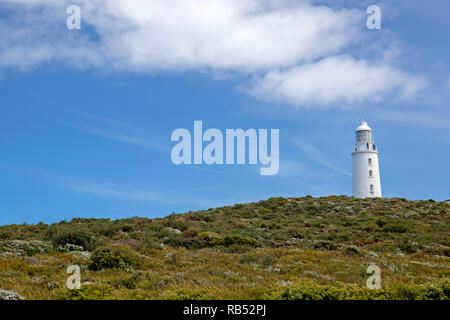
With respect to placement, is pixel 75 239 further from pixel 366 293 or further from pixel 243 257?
pixel 366 293

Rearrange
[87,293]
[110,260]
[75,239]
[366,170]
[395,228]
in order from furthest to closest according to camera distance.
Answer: [366,170] < [395,228] < [75,239] < [110,260] < [87,293]

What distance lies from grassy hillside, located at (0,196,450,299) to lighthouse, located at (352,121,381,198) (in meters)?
20.0

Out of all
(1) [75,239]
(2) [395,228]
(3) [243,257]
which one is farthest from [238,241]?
(2) [395,228]

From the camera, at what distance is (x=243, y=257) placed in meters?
19.4

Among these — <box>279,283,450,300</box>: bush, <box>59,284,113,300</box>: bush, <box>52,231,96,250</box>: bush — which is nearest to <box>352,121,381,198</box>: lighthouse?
<box>52,231,96,250</box>: bush

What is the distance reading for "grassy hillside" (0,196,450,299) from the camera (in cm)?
1196

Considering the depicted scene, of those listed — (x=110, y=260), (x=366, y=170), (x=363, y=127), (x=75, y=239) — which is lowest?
(x=110, y=260)

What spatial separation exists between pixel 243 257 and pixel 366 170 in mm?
45177

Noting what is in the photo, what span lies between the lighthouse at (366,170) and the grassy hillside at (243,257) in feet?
65.6

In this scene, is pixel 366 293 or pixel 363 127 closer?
pixel 366 293

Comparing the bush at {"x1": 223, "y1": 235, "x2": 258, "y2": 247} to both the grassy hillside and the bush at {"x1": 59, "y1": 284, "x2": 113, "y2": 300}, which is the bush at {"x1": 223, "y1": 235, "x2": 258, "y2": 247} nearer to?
the grassy hillside
